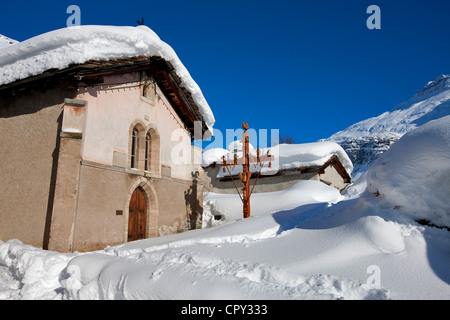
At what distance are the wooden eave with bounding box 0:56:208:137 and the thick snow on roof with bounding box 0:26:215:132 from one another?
0.14 metres

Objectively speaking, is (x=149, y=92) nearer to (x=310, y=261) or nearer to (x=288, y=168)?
(x=310, y=261)

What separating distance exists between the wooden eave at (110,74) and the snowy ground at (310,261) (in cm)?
413

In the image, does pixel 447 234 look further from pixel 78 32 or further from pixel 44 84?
pixel 44 84

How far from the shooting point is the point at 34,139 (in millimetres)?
7270

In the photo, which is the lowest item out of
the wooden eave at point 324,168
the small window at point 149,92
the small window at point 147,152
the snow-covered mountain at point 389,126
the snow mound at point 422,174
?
the snow mound at point 422,174

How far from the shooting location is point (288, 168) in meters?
17.5

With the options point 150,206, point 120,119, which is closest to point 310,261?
point 150,206

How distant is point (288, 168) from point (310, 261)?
13885 millimetres

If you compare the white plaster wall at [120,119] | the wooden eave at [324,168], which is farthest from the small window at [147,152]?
the wooden eave at [324,168]

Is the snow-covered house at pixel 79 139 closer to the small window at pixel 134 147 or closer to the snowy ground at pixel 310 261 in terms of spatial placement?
the small window at pixel 134 147

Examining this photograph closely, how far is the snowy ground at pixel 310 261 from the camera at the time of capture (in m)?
3.33

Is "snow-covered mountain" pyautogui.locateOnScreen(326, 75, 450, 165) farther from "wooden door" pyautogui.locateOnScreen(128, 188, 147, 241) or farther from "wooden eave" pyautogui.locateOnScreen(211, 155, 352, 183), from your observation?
"wooden door" pyautogui.locateOnScreen(128, 188, 147, 241)

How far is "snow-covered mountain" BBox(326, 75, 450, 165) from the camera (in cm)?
6756
